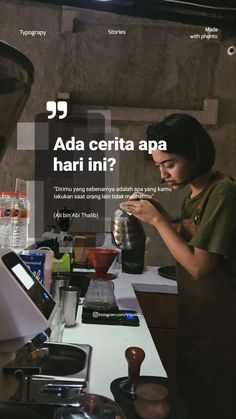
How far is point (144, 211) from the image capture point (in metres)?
1.26

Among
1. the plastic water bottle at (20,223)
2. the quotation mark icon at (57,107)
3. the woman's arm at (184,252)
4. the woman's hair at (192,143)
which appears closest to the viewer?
the woman's arm at (184,252)

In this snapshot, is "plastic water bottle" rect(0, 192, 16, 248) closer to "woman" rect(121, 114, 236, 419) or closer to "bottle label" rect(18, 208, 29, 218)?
"bottle label" rect(18, 208, 29, 218)

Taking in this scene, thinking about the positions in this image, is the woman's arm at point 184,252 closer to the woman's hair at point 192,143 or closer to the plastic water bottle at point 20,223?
the woman's hair at point 192,143

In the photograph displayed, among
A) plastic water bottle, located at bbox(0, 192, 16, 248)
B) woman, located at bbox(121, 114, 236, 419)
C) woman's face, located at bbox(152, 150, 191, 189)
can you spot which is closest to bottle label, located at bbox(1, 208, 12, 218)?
plastic water bottle, located at bbox(0, 192, 16, 248)

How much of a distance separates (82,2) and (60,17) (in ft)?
0.31

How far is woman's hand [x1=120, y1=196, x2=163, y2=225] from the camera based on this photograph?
1226 mm

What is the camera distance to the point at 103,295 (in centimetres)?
126

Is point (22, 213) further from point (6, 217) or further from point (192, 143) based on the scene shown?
point (192, 143)

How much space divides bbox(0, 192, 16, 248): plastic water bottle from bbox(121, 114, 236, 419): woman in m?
0.37

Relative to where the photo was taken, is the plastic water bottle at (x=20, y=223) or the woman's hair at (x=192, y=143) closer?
the woman's hair at (x=192, y=143)

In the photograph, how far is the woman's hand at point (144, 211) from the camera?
1226mm

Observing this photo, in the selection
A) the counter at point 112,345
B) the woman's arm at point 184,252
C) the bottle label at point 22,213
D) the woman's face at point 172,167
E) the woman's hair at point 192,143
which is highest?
the woman's hair at point 192,143

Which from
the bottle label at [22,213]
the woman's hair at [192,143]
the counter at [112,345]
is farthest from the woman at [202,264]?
the bottle label at [22,213]

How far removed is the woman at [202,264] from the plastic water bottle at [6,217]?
373 millimetres
